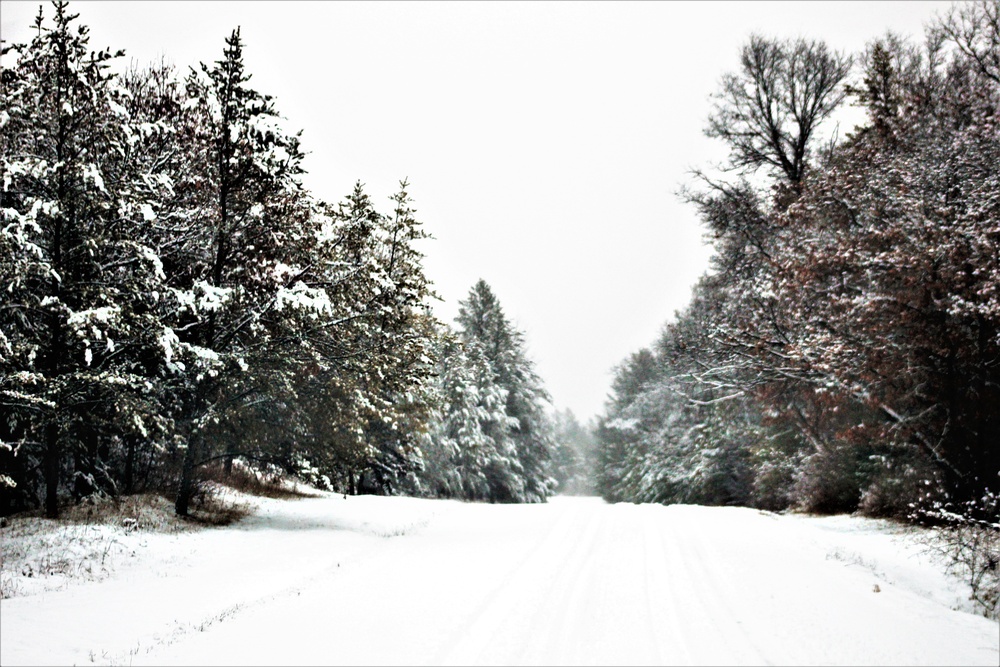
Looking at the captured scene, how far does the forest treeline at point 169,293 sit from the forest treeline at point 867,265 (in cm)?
889

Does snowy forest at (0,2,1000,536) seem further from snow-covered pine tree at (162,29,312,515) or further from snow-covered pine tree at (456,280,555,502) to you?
snow-covered pine tree at (456,280,555,502)

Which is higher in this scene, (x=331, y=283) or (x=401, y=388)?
(x=331, y=283)

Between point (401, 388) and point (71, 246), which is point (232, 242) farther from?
point (401, 388)

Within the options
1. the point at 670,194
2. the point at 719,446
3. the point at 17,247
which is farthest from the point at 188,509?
the point at 719,446

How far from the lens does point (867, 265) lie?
1130 cm

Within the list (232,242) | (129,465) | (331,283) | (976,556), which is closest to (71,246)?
(232,242)

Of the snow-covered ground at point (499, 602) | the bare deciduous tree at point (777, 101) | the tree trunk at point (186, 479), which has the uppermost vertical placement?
the bare deciduous tree at point (777, 101)

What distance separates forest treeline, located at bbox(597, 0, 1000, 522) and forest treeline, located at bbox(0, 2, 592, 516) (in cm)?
889

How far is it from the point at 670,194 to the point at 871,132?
18.0 feet

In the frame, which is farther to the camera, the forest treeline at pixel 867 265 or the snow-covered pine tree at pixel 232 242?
the snow-covered pine tree at pixel 232 242

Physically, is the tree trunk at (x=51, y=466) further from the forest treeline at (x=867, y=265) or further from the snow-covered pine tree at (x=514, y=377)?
the snow-covered pine tree at (x=514, y=377)

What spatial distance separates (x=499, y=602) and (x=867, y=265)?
1008 centimetres

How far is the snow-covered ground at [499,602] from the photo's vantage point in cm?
486

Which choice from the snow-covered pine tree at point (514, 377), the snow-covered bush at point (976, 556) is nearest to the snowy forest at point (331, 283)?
the snow-covered bush at point (976, 556)
